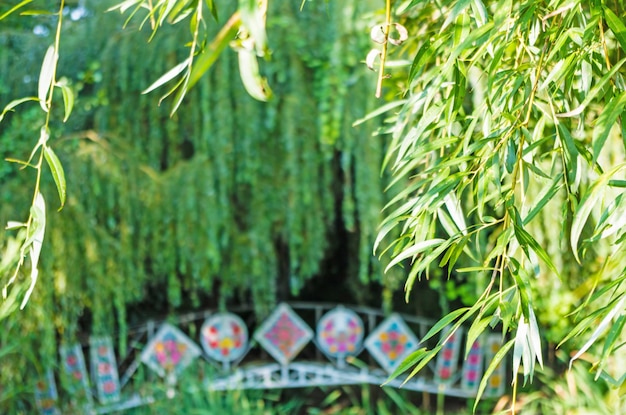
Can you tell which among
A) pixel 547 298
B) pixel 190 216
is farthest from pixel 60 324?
pixel 547 298

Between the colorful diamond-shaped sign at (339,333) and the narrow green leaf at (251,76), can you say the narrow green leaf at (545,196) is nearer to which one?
the narrow green leaf at (251,76)

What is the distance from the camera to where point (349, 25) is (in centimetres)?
303

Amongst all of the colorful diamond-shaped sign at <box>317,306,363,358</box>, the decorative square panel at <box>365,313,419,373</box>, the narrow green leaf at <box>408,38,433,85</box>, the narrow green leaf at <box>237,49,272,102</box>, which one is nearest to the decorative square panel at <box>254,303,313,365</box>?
the colorful diamond-shaped sign at <box>317,306,363,358</box>

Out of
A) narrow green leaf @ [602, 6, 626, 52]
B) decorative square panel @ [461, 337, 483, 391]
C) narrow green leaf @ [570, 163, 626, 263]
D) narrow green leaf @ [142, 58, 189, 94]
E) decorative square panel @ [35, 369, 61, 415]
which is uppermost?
narrow green leaf @ [602, 6, 626, 52]

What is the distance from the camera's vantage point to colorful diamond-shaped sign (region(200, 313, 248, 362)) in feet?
12.7

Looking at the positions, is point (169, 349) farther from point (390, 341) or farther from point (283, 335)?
point (390, 341)

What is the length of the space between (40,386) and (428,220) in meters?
2.66

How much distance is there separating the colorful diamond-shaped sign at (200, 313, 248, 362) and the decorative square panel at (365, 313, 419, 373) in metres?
0.61

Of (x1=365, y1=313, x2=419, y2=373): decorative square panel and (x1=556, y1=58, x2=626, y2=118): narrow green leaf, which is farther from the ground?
(x1=556, y1=58, x2=626, y2=118): narrow green leaf

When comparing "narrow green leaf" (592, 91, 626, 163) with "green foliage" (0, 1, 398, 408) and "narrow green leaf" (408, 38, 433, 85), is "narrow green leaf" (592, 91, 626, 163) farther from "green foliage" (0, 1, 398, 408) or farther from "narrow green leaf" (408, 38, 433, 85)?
"green foliage" (0, 1, 398, 408)

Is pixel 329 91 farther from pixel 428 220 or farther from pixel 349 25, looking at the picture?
pixel 428 220

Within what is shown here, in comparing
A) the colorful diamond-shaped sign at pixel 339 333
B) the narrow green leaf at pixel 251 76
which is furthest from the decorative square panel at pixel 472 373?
the narrow green leaf at pixel 251 76

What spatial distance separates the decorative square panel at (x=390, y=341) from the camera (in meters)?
3.95

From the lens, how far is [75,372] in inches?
138
